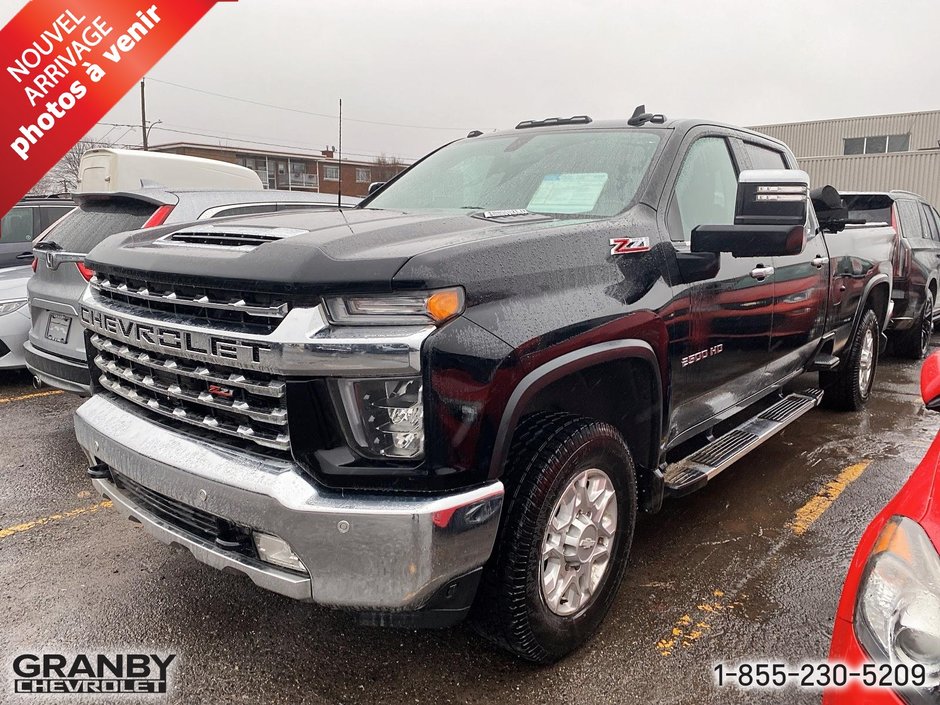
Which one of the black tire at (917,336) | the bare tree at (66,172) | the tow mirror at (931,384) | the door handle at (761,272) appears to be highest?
the bare tree at (66,172)

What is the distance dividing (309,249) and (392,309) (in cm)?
Answer: 31

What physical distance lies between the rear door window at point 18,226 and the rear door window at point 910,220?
1010cm

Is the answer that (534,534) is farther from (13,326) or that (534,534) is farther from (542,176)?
(13,326)

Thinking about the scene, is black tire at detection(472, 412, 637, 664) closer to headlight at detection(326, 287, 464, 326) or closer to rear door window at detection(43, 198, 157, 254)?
headlight at detection(326, 287, 464, 326)

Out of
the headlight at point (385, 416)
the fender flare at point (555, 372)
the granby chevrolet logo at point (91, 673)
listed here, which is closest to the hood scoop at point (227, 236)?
the headlight at point (385, 416)

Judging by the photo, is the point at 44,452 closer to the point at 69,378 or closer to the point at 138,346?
the point at 69,378

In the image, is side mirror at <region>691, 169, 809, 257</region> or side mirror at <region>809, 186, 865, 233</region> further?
side mirror at <region>809, 186, 865, 233</region>

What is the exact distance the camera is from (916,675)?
133 cm

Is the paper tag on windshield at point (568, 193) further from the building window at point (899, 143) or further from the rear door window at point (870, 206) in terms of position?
the building window at point (899, 143)

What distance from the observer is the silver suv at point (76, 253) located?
453 cm

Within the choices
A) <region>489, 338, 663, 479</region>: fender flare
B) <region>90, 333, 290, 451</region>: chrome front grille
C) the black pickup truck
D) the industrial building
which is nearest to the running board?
the black pickup truck

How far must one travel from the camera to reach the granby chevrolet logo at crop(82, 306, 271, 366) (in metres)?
2.05

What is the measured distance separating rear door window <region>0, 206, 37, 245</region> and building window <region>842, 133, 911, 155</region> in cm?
3209

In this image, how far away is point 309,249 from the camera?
206cm
